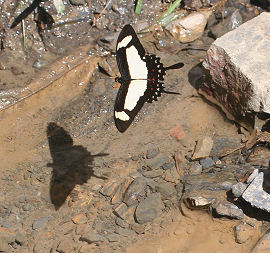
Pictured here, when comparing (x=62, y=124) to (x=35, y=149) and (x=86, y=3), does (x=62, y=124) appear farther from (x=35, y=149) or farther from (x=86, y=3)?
A: (x=86, y=3)

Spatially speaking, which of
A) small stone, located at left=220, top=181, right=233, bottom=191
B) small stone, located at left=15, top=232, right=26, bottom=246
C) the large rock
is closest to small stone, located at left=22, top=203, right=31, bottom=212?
small stone, located at left=15, top=232, right=26, bottom=246

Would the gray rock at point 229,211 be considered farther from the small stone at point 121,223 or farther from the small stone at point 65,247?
the small stone at point 65,247

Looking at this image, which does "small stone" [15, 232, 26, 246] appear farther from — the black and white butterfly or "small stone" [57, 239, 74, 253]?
the black and white butterfly

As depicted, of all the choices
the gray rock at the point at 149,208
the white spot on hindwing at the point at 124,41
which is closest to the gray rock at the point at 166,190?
the gray rock at the point at 149,208

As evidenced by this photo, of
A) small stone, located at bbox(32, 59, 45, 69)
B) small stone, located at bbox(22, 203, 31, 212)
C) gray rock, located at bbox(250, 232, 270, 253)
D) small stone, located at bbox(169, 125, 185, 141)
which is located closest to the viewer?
gray rock, located at bbox(250, 232, 270, 253)

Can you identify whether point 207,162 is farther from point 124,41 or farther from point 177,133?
point 124,41

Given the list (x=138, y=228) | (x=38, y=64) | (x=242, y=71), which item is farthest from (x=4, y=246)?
(x=242, y=71)
